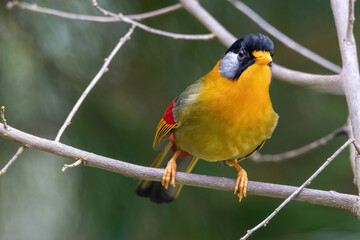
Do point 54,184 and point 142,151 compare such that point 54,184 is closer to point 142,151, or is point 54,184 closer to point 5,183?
point 5,183

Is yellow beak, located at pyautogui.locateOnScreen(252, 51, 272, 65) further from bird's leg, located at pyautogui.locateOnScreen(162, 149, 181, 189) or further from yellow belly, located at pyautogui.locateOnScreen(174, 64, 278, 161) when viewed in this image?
bird's leg, located at pyautogui.locateOnScreen(162, 149, 181, 189)

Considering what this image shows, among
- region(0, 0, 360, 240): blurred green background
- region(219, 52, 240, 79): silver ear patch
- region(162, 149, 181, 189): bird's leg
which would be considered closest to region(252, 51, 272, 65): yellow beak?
region(219, 52, 240, 79): silver ear patch

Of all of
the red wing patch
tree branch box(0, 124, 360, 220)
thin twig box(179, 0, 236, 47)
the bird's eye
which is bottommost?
tree branch box(0, 124, 360, 220)

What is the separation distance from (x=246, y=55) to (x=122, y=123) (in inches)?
43.1

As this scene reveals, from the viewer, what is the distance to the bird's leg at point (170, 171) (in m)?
2.88

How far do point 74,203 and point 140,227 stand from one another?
440 mm

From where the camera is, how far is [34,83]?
362 centimetres

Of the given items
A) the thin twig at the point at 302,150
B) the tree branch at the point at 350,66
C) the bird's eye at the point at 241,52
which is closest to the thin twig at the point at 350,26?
the tree branch at the point at 350,66

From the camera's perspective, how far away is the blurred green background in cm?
362

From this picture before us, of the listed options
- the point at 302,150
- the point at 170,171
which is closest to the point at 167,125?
the point at 170,171

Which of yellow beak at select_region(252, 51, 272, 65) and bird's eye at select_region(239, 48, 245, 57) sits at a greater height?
bird's eye at select_region(239, 48, 245, 57)

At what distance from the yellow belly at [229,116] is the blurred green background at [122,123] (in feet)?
2.38

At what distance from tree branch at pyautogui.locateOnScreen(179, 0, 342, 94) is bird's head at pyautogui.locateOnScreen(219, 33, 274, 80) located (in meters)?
0.27

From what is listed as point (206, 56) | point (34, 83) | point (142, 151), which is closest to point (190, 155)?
point (142, 151)
